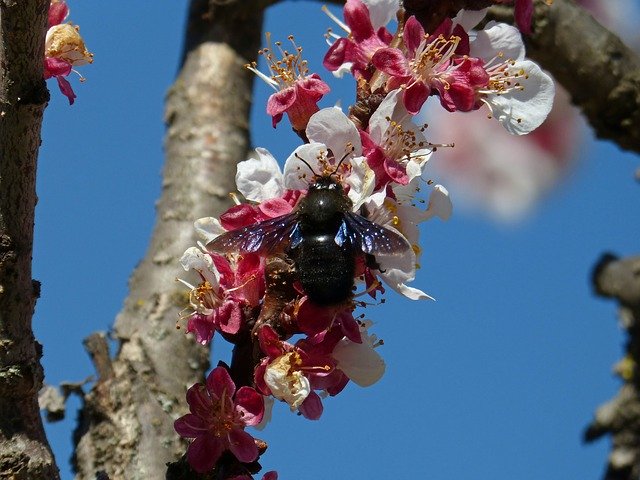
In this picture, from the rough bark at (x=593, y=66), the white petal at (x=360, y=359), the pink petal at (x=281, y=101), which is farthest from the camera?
the rough bark at (x=593, y=66)

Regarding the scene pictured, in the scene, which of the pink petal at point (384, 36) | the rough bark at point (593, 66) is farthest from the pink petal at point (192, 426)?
the rough bark at point (593, 66)

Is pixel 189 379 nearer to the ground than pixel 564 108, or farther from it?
nearer to the ground

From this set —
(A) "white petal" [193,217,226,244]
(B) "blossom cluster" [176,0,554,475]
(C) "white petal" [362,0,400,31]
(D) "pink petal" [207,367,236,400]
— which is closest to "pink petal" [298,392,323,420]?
(B) "blossom cluster" [176,0,554,475]

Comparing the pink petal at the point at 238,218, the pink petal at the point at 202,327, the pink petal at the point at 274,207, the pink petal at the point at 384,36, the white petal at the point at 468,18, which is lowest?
the pink petal at the point at 202,327

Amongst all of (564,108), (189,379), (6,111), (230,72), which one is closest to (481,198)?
(564,108)

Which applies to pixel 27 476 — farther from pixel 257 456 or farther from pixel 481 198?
pixel 481 198

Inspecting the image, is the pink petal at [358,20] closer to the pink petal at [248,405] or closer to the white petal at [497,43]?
the white petal at [497,43]
